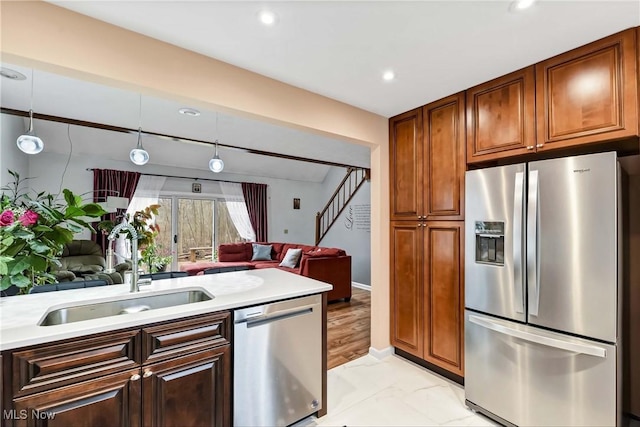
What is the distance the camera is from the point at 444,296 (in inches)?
97.9

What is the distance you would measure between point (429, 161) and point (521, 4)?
1334 mm

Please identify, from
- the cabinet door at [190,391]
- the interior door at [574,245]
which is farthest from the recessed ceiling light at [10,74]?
the interior door at [574,245]

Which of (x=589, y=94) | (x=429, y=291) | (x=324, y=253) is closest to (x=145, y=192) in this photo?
(x=324, y=253)

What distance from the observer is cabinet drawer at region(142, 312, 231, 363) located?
1416 millimetres

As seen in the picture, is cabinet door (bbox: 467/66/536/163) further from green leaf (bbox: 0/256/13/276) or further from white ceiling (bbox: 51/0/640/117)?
green leaf (bbox: 0/256/13/276)

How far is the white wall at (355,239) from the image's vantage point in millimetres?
6406

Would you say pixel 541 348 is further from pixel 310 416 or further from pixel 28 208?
pixel 28 208

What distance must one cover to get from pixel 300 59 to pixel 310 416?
2.45 metres

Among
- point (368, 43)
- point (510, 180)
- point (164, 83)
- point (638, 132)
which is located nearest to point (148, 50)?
point (164, 83)

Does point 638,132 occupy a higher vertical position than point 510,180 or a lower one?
higher

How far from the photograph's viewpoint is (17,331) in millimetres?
1194

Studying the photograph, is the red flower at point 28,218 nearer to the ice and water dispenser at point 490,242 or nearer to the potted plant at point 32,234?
the potted plant at point 32,234

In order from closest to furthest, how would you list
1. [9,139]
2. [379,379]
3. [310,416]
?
[310,416], [379,379], [9,139]

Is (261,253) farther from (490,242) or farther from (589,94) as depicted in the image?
(589,94)
